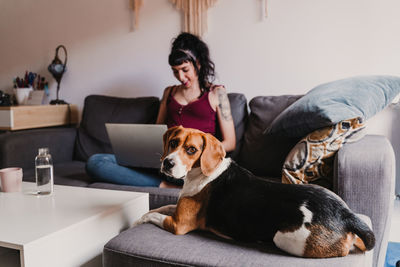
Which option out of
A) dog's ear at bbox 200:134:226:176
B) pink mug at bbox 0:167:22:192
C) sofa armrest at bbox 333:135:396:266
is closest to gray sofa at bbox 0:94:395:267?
sofa armrest at bbox 333:135:396:266

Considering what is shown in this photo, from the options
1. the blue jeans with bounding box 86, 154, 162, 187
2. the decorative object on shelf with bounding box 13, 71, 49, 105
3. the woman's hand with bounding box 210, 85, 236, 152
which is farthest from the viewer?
the decorative object on shelf with bounding box 13, 71, 49, 105

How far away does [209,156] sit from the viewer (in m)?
1.23

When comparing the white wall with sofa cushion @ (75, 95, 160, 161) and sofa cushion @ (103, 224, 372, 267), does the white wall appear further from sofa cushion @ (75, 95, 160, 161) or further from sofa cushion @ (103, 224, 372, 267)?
sofa cushion @ (103, 224, 372, 267)

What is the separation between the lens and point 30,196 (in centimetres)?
158

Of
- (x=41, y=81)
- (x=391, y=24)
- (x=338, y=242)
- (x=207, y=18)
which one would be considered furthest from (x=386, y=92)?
(x=41, y=81)

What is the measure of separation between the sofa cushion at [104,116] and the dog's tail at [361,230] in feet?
5.68

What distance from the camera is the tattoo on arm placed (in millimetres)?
2217

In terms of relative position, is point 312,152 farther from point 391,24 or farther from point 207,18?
point 207,18

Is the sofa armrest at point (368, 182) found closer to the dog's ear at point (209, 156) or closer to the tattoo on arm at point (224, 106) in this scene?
the dog's ear at point (209, 156)

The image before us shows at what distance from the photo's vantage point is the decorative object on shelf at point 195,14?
259 centimetres

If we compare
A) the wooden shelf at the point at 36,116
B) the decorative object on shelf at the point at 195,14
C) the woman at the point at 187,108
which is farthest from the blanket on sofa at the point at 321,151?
the wooden shelf at the point at 36,116

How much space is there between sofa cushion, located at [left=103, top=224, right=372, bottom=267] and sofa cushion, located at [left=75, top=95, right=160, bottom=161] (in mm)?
1404

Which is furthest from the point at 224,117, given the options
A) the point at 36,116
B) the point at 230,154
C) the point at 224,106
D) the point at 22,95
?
the point at 22,95

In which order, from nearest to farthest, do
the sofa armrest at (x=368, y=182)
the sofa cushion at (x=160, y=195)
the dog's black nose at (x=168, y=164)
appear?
the dog's black nose at (x=168, y=164)
the sofa armrest at (x=368, y=182)
the sofa cushion at (x=160, y=195)
